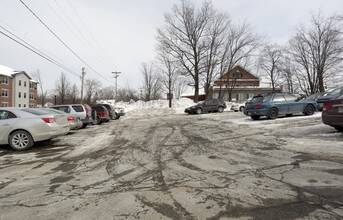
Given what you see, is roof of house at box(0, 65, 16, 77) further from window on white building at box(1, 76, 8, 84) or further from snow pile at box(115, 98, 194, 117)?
snow pile at box(115, 98, 194, 117)

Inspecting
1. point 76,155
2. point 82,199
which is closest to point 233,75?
point 76,155

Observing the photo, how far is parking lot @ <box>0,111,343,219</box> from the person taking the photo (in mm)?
3791

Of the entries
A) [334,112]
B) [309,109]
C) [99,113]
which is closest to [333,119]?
[334,112]

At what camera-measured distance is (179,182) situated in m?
5.03

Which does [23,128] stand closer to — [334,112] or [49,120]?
[49,120]

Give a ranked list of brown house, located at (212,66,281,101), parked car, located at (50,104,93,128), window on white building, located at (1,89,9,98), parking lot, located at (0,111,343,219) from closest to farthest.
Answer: parking lot, located at (0,111,343,219) < parked car, located at (50,104,93,128) < brown house, located at (212,66,281,101) < window on white building, located at (1,89,9,98)

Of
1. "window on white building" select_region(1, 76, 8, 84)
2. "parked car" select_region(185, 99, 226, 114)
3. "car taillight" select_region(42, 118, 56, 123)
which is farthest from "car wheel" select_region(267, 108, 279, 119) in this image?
"window on white building" select_region(1, 76, 8, 84)

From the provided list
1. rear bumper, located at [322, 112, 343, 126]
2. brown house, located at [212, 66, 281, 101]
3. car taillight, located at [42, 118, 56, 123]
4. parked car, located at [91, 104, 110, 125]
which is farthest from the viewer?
brown house, located at [212, 66, 281, 101]

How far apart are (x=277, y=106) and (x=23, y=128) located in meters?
13.8

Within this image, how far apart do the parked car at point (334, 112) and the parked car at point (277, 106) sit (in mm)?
6874

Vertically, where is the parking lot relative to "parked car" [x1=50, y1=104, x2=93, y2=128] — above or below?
below

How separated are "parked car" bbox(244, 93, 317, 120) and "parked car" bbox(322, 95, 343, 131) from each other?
6874 mm

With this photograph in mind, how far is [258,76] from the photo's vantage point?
6197 cm

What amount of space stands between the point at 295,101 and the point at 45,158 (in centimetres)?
1499
